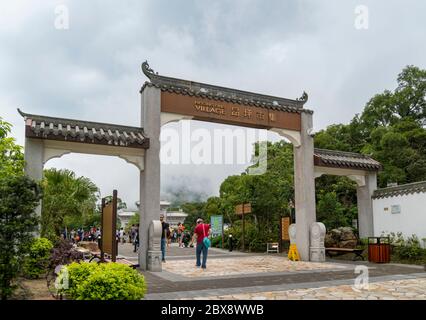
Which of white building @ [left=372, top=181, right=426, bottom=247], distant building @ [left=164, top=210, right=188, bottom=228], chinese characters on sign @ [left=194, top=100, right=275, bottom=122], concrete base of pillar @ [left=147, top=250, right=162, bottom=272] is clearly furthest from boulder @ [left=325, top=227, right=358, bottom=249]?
distant building @ [left=164, top=210, right=188, bottom=228]

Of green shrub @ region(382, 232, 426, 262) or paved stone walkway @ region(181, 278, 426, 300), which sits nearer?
paved stone walkway @ region(181, 278, 426, 300)

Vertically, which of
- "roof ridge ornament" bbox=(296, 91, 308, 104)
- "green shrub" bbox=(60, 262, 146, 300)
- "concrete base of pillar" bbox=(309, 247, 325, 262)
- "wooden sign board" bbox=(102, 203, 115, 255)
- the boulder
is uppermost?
"roof ridge ornament" bbox=(296, 91, 308, 104)

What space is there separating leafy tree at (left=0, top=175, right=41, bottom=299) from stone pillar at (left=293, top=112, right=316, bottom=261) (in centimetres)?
1001

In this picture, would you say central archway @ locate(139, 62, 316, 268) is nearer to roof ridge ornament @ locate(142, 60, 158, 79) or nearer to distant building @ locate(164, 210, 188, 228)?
roof ridge ornament @ locate(142, 60, 158, 79)

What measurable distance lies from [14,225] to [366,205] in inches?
539

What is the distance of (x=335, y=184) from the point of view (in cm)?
2347

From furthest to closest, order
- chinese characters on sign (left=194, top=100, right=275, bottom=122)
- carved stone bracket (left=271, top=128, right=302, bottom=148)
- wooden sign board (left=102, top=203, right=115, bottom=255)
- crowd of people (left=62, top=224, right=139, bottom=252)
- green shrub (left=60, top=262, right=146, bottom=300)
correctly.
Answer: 1. crowd of people (left=62, top=224, right=139, bottom=252)
2. carved stone bracket (left=271, top=128, right=302, bottom=148)
3. chinese characters on sign (left=194, top=100, right=275, bottom=122)
4. wooden sign board (left=102, top=203, right=115, bottom=255)
5. green shrub (left=60, top=262, right=146, bottom=300)

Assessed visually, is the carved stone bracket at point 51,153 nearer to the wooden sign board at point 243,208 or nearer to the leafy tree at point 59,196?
the leafy tree at point 59,196

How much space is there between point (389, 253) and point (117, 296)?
1117 centimetres

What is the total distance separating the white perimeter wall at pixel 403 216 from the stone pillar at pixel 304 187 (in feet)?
10.5

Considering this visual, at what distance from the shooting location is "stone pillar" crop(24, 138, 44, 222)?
10.2 m

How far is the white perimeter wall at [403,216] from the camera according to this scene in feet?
44.2
